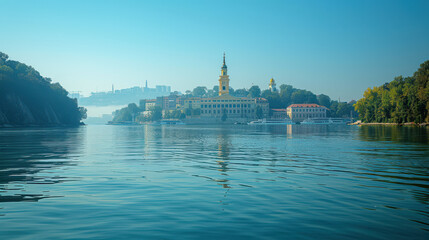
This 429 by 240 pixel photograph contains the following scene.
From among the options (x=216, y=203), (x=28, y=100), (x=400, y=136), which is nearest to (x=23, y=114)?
(x=28, y=100)

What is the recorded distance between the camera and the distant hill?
11281 cm

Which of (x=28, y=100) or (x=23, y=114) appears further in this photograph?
(x=28, y=100)

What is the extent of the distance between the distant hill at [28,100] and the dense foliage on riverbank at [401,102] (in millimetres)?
107681

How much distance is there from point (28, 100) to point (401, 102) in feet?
374

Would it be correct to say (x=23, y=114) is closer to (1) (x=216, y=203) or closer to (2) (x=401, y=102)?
(2) (x=401, y=102)

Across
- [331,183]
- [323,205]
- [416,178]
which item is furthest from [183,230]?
[416,178]

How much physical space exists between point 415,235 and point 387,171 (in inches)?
410

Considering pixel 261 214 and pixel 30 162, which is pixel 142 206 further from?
pixel 30 162

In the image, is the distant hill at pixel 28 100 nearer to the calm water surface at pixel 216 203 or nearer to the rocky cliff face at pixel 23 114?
the rocky cliff face at pixel 23 114

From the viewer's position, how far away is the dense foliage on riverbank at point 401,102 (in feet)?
303

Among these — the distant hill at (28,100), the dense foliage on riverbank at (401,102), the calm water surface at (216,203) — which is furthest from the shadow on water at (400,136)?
the distant hill at (28,100)

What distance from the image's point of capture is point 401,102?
4112 inches

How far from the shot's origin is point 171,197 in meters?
12.1

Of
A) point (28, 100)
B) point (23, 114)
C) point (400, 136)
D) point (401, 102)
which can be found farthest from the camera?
point (28, 100)
